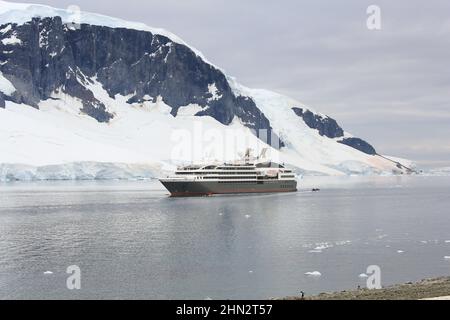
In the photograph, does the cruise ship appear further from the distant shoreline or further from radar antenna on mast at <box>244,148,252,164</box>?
the distant shoreline

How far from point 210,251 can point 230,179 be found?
97.2m

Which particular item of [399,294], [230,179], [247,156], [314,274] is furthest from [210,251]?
[247,156]

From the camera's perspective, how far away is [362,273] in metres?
42.4

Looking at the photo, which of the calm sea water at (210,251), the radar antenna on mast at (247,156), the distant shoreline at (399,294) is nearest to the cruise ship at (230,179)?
the radar antenna on mast at (247,156)

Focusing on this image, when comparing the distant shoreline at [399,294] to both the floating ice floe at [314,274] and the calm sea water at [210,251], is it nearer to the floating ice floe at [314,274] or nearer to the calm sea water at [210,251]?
the calm sea water at [210,251]

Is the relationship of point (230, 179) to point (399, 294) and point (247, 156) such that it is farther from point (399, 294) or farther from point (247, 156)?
point (399, 294)

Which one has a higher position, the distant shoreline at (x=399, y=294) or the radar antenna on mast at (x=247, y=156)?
the radar antenna on mast at (x=247, y=156)

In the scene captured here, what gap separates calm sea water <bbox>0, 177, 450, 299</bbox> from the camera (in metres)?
38.4

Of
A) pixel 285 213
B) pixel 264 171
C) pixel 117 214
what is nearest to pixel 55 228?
pixel 117 214

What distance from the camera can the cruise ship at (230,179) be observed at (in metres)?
141

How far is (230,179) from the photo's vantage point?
150250 mm

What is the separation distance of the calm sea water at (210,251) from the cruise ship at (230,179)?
44863mm
